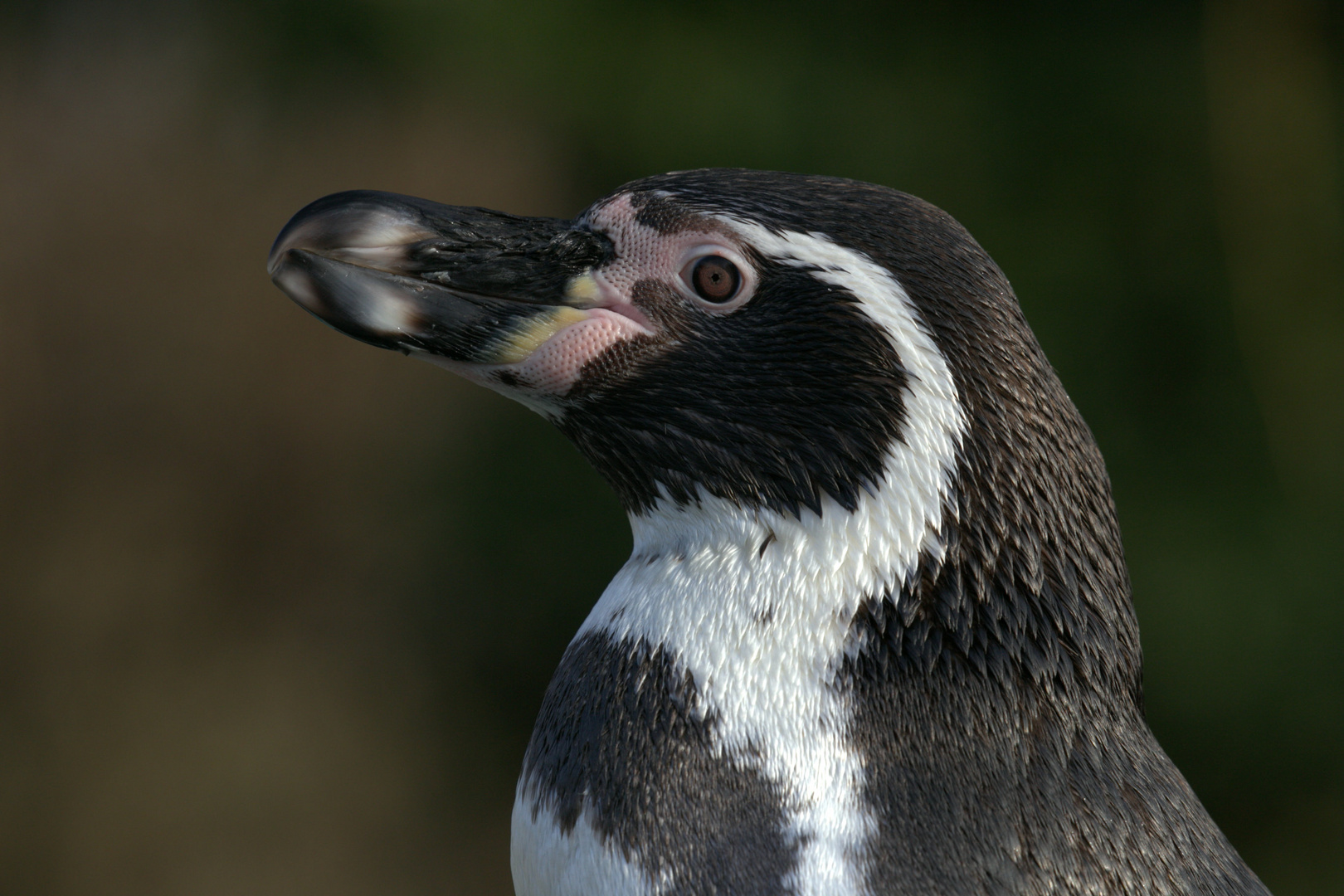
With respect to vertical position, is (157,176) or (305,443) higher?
(157,176)

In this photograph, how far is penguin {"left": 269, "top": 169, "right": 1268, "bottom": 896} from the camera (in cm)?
82

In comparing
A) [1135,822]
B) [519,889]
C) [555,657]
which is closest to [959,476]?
[1135,822]

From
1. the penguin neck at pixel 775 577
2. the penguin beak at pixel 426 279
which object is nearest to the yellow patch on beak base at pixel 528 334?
the penguin beak at pixel 426 279

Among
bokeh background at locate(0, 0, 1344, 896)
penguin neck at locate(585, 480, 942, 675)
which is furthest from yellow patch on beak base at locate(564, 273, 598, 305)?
bokeh background at locate(0, 0, 1344, 896)

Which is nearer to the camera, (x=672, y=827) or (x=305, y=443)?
(x=672, y=827)

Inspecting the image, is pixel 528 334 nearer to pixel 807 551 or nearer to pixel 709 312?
pixel 709 312

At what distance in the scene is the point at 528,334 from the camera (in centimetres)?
93

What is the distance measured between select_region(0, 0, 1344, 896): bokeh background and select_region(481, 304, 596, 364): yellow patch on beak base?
5.86ft

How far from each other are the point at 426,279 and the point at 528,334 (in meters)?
0.09

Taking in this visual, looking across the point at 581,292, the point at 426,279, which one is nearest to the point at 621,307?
the point at 581,292

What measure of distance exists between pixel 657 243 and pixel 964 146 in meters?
1.85

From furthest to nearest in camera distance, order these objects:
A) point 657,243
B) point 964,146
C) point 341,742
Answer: point 341,742 → point 964,146 → point 657,243

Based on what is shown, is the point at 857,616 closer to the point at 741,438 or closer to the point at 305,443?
the point at 741,438

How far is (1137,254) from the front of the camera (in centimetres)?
254
